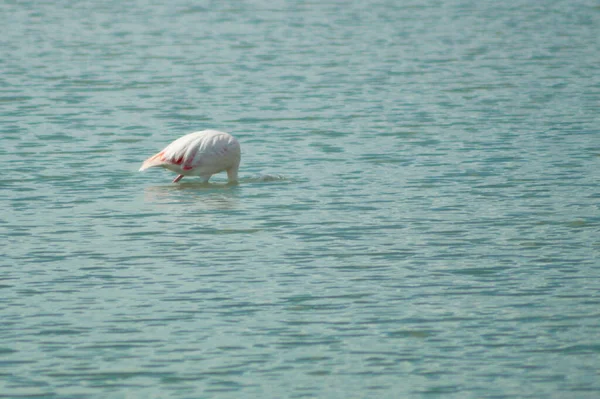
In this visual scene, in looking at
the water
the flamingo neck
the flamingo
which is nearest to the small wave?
the water

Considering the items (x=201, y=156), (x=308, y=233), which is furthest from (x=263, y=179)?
(x=308, y=233)

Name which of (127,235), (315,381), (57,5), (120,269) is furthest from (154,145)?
(57,5)

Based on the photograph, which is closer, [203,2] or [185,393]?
[185,393]

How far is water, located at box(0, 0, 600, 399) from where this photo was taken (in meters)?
10.6

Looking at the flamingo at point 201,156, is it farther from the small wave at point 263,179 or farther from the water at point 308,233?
the small wave at point 263,179

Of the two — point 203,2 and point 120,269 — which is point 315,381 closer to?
point 120,269

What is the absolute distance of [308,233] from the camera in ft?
48.8

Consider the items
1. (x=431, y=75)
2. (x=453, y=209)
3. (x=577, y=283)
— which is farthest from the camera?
(x=431, y=75)

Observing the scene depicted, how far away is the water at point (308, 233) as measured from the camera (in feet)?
34.7

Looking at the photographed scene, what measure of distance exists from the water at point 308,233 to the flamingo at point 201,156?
0.99 ft

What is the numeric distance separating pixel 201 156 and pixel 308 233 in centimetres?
→ 282

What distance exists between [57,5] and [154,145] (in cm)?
3187

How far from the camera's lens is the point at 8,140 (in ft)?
70.6

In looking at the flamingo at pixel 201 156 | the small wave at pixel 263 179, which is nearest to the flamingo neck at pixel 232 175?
the flamingo at pixel 201 156
